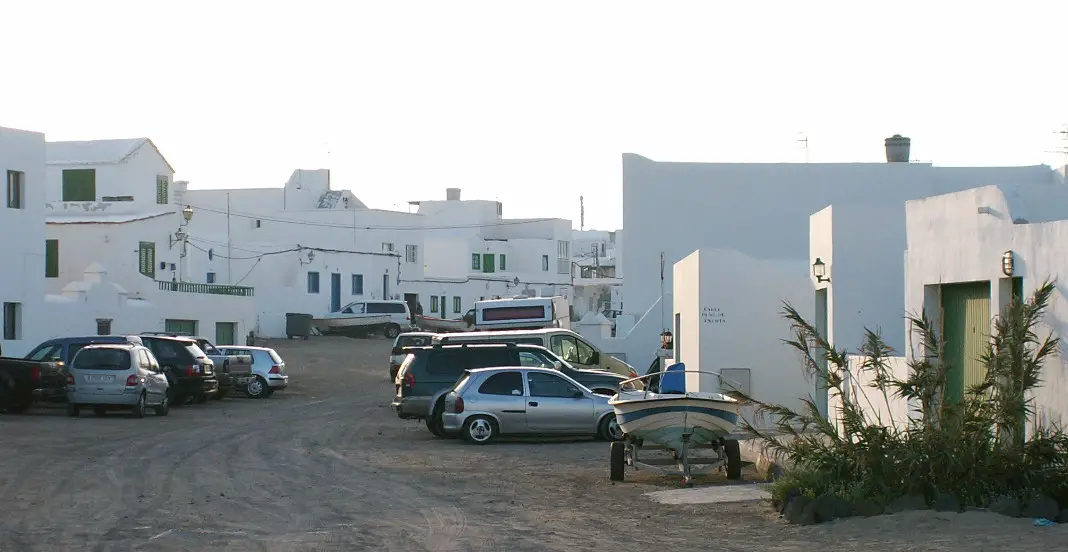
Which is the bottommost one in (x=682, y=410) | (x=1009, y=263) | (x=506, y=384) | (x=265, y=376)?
(x=265, y=376)

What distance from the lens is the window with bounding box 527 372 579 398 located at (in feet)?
80.8

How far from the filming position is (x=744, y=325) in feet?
90.0

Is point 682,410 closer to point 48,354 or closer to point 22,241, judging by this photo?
point 48,354

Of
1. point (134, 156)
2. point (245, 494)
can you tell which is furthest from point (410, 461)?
point (134, 156)

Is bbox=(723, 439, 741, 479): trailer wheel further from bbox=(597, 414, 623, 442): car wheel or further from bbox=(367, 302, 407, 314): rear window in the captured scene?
bbox=(367, 302, 407, 314): rear window

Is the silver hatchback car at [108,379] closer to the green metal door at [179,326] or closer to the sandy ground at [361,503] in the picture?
the sandy ground at [361,503]

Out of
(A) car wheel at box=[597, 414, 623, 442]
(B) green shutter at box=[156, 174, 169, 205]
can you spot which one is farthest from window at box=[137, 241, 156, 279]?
(A) car wheel at box=[597, 414, 623, 442]

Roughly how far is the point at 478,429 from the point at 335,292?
157 ft

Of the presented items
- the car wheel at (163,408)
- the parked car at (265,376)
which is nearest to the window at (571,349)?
the car wheel at (163,408)

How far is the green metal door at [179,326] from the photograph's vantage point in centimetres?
4869

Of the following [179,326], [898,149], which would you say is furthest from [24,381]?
[898,149]

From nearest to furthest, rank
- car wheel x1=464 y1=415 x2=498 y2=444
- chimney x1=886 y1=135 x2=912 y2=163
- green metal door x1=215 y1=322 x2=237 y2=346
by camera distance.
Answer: car wheel x1=464 y1=415 x2=498 y2=444 → chimney x1=886 y1=135 x2=912 y2=163 → green metal door x1=215 y1=322 x2=237 y2=346

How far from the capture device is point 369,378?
48594 mm

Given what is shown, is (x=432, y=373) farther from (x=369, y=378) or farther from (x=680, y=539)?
(x=369, y=378)
